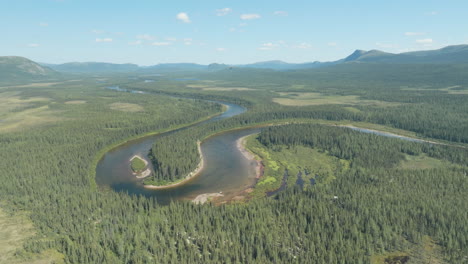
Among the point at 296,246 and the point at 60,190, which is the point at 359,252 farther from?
the point at 60,190

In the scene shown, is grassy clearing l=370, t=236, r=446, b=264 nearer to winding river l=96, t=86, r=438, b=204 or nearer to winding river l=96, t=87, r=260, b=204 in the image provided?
winding river l=96, t=86, r=438, b=204

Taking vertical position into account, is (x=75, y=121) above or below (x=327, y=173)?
above

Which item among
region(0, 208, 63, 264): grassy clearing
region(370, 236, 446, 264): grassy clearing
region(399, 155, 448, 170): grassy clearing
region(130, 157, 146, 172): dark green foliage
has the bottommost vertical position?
region(370, 236, 446, 264): grassy clearing

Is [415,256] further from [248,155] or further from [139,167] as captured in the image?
[139,167]

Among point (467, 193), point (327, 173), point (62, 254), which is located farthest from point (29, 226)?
point (467, 193)

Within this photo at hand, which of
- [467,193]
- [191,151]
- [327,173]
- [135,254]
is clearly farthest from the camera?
[191,151]

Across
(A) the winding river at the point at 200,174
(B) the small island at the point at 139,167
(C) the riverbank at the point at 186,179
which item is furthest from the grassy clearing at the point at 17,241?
(B) the small island at the point at 139,167

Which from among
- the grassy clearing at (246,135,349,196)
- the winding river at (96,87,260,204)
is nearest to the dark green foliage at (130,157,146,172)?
the winding river at (96,87,260,204)
